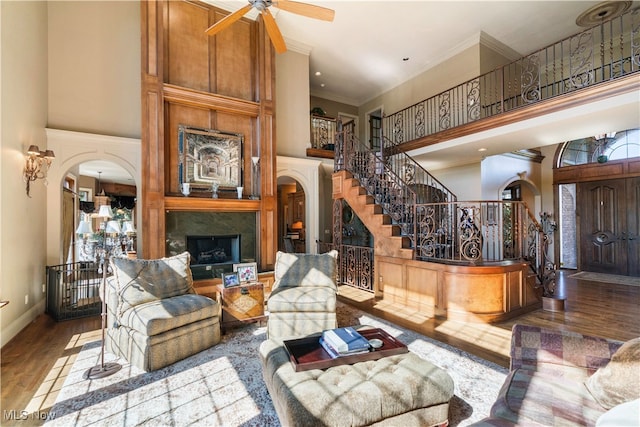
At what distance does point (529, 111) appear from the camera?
4957 millimetres

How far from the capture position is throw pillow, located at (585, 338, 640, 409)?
143 cm

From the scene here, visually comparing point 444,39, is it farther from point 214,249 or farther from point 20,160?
point 20,160

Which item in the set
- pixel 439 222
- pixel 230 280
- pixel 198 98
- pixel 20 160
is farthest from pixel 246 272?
pixel 439 222

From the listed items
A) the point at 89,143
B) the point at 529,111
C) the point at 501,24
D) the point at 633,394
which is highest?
the point at 501,24

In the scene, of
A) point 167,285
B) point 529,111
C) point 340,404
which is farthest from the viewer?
point 529,111

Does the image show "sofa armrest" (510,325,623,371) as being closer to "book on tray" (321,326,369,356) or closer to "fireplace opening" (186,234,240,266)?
"book on tray" (321,326,369,356)

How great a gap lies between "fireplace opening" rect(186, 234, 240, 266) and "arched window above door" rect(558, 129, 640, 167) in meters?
8.74

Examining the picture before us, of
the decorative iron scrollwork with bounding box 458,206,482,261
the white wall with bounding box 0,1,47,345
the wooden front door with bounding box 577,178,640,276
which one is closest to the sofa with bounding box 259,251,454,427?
the decorative iron scrollwork with bounding box 458,206,482,261

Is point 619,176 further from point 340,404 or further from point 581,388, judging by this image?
point 340,404

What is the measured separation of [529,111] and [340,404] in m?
5.53

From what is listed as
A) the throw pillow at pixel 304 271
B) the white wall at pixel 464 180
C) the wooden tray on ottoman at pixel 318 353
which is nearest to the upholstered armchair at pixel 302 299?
the throw pillow at pixel 304 271

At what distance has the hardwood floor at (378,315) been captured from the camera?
2402mm

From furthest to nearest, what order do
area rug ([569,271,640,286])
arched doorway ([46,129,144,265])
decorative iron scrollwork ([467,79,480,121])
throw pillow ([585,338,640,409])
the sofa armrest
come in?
decorative iron scrollwork ([467,79,480,121]) < area rug ([569,271,640,286]) < arched doorway ([46,129,144,265]) < the sofa armrest < throw pillow ([585,338,640,409])

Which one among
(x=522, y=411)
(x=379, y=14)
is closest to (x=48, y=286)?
(x=522, y=411)
